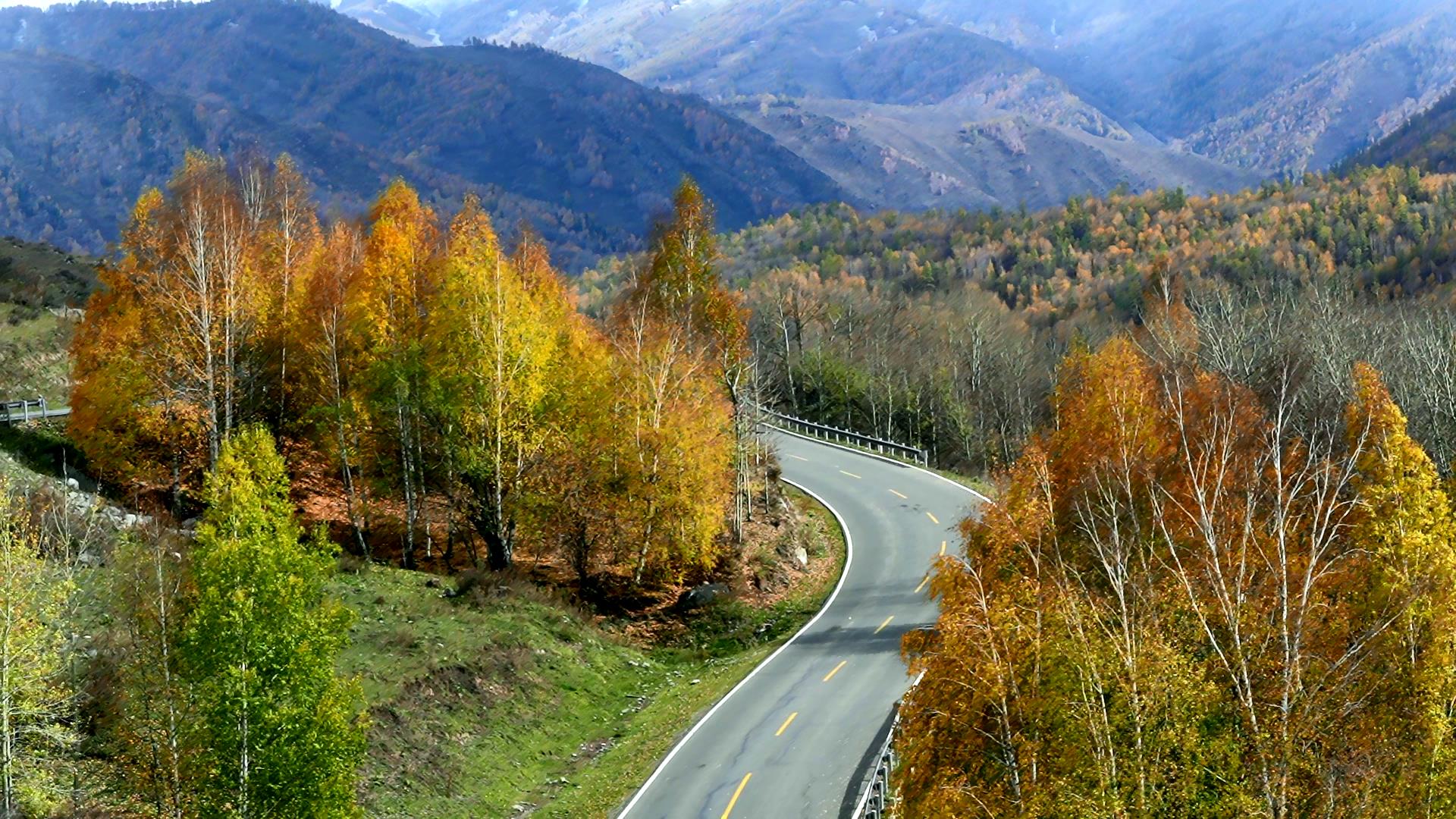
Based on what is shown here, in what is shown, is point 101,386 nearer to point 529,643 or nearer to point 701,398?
point 529,643

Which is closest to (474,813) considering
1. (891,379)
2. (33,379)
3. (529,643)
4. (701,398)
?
(529,643)

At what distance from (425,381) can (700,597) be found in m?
12.8

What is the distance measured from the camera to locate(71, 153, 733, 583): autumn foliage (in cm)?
4262

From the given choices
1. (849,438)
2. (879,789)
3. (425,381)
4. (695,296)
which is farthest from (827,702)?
(849,438)

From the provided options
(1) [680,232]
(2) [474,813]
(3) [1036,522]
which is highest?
(1) [680,232]

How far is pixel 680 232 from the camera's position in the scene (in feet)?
163

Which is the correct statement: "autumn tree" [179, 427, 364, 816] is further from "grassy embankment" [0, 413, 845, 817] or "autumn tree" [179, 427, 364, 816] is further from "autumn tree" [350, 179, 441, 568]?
"autumn tree" [350, 179, 441, 568]

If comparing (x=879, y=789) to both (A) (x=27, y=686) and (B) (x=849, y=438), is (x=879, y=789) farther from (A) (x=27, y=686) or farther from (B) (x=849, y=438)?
(B) (x=849, y=438)

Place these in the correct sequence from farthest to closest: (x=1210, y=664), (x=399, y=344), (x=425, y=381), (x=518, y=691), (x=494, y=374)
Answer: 1. (x=399, y=344)
2. (x=425, y=381)
3. (x=494, y=374)
4. (x=518, y=691)
5. (x=1210, y=664)

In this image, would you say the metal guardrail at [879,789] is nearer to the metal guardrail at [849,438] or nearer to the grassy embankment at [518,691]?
the grassy embankment at [518,691]

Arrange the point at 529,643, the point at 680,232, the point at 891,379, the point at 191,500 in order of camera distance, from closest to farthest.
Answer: the point at 529,643 → the point at 191,500 → the point at 680,232 → the point at 891,379

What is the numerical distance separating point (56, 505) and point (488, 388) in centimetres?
1356

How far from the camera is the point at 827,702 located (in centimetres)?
3622

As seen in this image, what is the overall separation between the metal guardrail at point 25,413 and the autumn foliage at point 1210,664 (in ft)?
126
